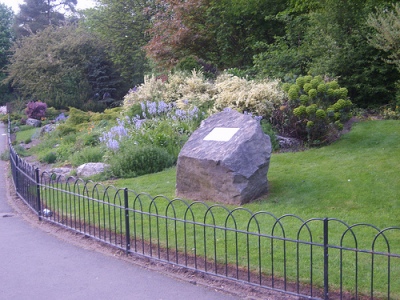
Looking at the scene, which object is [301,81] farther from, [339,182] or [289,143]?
[339,182]

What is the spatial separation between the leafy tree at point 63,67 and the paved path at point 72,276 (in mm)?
24040

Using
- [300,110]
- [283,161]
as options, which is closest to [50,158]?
[283,161]

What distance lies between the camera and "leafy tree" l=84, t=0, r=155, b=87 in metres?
31.6

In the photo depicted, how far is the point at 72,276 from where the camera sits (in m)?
5.75

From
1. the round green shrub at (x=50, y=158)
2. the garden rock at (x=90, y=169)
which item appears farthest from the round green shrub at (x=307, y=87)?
the round green shrub at (x=50, y=158)

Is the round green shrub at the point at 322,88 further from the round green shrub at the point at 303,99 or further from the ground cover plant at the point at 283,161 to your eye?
the round green shrub at the point at 303,99

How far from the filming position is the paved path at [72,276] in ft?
17.1

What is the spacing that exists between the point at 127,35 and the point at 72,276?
92.2ft

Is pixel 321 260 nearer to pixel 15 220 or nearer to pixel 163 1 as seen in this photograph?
pixel 15 220

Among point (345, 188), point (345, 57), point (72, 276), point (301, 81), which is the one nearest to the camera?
point (72, 276)

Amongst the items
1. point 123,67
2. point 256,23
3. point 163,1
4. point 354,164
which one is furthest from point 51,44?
point 354,164

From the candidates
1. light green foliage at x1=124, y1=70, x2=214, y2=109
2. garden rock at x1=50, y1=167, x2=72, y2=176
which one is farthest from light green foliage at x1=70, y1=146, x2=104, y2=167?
light green foliage at x1=124, y1=70, x2=214, y2=109

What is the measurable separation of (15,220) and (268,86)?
7.05 m

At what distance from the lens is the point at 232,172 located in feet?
26.1
